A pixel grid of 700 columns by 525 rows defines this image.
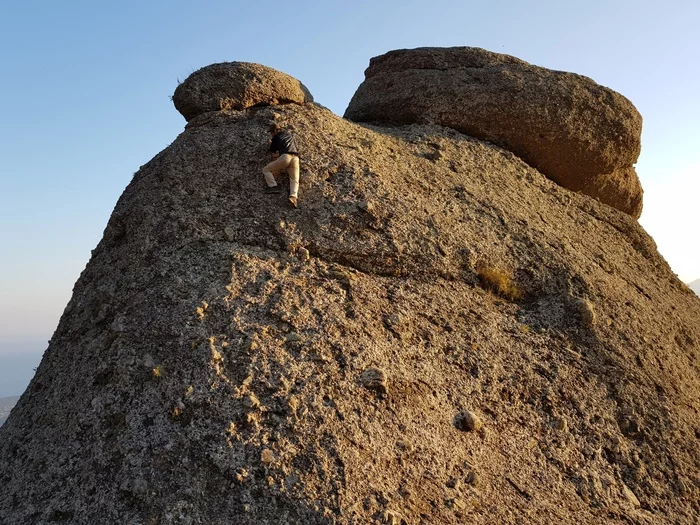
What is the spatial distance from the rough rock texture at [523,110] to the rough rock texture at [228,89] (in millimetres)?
2773

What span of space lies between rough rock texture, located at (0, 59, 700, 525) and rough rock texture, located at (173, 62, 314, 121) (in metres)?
0.26

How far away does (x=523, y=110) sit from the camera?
12258mm

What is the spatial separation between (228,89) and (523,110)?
5276 mm

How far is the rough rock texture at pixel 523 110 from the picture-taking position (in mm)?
12266

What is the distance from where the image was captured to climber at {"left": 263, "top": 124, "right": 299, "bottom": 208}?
359 inches

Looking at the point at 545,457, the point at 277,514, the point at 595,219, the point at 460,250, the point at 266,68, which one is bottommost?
the point at 277,514

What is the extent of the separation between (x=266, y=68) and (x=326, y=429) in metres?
6.45

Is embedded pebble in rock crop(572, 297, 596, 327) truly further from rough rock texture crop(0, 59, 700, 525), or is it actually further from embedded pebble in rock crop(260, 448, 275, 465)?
embedded pebble in rock crop(260, 448, 275, 465)

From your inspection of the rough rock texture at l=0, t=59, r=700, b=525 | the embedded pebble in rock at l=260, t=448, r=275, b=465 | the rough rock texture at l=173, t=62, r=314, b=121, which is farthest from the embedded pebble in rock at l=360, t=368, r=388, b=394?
the rough rock texture at l=173, t=62, r=314, b=121

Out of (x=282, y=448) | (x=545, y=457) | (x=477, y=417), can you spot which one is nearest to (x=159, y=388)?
(x=282, y=448)

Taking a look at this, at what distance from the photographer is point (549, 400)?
8.00m

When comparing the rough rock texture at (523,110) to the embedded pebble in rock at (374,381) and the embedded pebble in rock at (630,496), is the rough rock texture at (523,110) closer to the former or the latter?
the embedded pebble in rock at (374,381)

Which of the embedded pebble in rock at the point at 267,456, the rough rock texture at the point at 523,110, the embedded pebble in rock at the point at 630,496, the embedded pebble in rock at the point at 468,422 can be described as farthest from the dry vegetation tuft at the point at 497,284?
the embedded pebble in rock at the point at 267,456

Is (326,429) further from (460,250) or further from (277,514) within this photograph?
(460,250)
